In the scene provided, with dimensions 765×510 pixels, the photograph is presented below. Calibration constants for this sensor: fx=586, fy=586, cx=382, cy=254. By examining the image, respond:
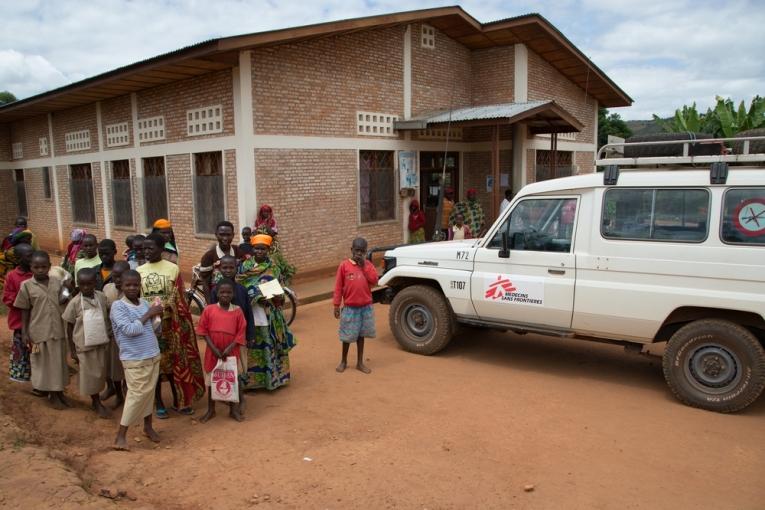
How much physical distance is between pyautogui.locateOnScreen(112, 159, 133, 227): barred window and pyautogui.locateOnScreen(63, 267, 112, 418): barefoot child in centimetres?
892

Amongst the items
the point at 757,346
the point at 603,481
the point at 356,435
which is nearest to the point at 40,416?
the point at 356,435

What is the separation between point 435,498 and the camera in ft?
12.6

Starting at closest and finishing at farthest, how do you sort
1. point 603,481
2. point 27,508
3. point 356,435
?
point 27,508 → point 603,481 → point 356,435

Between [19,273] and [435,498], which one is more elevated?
[19,273]

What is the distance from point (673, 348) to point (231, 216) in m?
7.43

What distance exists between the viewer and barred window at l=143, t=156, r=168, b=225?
1208cm

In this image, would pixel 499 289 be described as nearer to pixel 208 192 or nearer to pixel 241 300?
A: pixel 241 300

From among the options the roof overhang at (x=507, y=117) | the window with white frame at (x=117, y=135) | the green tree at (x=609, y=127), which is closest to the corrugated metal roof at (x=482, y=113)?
the roof overhang at (x=507, y=117)

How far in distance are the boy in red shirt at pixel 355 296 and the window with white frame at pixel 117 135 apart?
8.88m

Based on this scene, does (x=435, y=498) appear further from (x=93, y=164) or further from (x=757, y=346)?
(x=93, y=164)

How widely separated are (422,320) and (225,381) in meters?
2.74

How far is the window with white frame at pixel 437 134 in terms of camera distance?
1370 centimetres

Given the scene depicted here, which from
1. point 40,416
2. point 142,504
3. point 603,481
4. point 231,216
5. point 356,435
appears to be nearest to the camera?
point 142,504

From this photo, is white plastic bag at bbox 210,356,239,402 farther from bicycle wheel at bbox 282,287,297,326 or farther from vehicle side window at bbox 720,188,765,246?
vehicle side window at bbox 720,188,765,246
